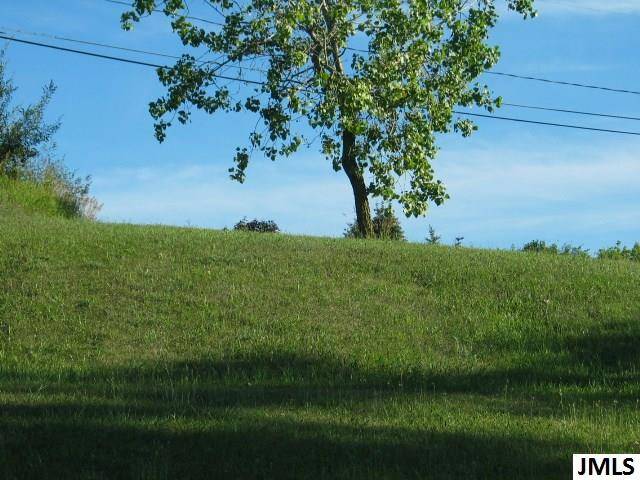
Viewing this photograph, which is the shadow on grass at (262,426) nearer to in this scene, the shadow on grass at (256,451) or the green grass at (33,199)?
the shadow on grass at (256,451)

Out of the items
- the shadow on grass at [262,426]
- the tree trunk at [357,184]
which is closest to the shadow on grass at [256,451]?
the shadow on grass at [262,426]

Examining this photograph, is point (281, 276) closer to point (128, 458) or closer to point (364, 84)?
point (364, 84)

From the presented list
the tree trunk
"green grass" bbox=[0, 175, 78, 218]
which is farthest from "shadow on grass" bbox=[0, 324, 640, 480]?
"green grass" bbox=[0, 175, 78, 218]

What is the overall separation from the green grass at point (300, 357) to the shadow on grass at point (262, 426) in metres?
0.03

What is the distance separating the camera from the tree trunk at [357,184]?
27.4 m

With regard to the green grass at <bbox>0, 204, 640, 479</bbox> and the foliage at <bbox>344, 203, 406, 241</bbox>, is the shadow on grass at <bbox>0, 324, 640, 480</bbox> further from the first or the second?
the foliage at <bbox>344, 203, 406, 241</bbox>

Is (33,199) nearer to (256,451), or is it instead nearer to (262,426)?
(262,426)

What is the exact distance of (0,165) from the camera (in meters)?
31.9

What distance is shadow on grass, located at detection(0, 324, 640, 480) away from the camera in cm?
748

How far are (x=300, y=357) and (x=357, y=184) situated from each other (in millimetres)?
14388

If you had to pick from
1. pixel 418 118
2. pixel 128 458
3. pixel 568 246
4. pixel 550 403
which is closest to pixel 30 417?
pixel 128 458

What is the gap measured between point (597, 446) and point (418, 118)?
18725mm

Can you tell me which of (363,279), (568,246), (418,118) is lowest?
(363,279)

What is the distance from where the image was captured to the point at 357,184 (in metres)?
27.8
